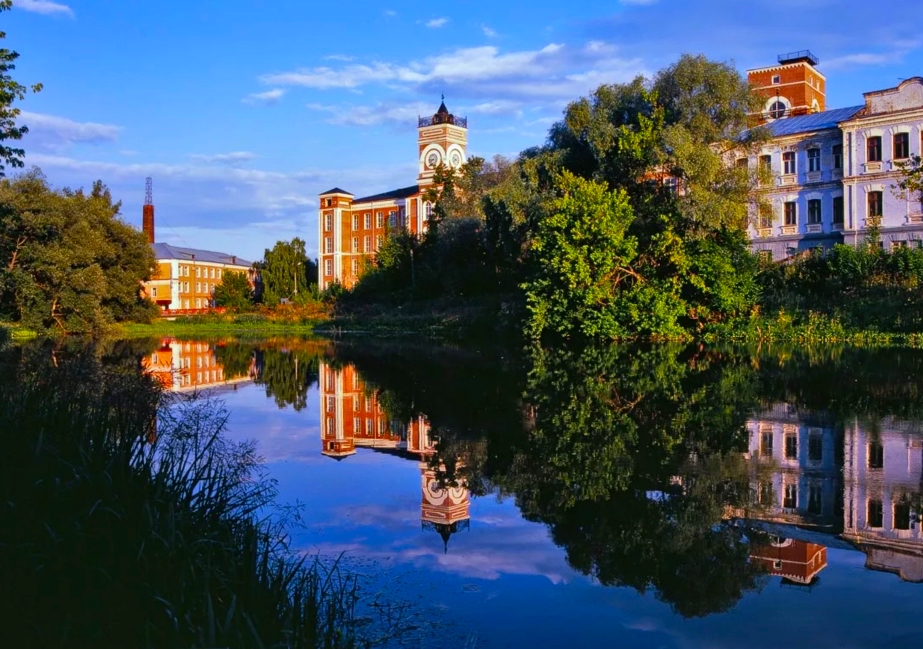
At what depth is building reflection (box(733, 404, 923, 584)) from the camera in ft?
22.8

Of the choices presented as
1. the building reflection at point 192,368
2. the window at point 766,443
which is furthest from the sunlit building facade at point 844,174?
the window at point 766,443

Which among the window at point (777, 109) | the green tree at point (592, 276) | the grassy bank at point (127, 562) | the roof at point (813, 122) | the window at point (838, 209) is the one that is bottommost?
the grassy bank at point (127, 562)

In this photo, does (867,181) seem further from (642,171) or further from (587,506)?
(587,506)

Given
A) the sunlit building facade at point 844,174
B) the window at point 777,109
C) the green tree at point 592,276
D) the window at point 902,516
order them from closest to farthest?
the window at point 902,516 < the green tree at point 592,276 < the sunlit building facade at point 844,174 < the window at point 777,109

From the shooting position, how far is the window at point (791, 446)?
1101 cm

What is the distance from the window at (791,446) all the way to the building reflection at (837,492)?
1 cm

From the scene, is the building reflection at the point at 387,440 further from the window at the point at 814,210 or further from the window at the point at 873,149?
the window at the point at 873,149

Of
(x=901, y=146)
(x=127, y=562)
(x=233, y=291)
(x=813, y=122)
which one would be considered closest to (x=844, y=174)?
(x=901, y=146)

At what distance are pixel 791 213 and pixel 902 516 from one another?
42649 mm

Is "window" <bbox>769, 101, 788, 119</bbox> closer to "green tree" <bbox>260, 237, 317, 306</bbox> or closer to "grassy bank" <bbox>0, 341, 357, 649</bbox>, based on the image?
"green tree" <bbox>260, 237, 317, 306</bbox>

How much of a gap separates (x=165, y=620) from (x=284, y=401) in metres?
15.3

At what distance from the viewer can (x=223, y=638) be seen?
3828 mm

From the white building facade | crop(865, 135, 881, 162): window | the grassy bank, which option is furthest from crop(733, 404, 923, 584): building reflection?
crop(865, 135, 881, 162): window

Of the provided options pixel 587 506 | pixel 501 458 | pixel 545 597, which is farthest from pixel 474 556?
pixel 501 458
